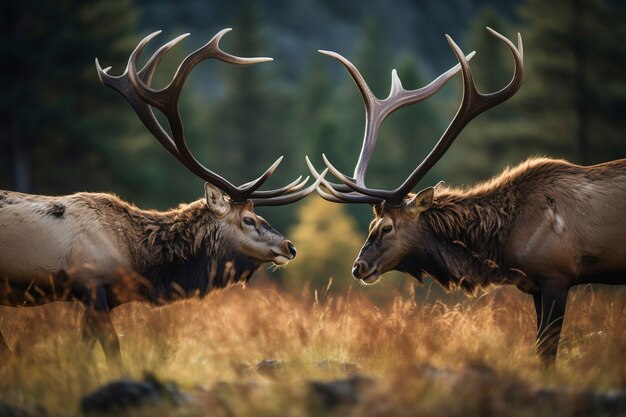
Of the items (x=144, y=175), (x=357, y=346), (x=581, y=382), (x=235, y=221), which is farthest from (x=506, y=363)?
(x=144, y=175)

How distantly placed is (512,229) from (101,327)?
3.56 meters

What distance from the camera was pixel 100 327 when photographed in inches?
236

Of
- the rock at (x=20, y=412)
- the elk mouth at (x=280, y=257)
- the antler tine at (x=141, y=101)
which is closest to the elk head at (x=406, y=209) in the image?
the elk mouth at (x=280, y=257)

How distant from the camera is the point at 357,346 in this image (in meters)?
6.37

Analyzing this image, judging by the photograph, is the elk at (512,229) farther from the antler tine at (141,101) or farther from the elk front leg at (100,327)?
the elk front leg at (100,327)

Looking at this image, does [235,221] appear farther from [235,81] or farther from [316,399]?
[235,81]

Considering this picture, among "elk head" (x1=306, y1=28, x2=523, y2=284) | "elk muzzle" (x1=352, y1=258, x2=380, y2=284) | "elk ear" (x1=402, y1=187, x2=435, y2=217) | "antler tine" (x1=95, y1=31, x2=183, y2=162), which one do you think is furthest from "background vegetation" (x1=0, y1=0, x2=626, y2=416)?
"antler tine" (x1=95, y1=31, x2=183, y2=162)

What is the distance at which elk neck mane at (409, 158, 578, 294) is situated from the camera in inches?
259

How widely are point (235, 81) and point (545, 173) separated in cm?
4088

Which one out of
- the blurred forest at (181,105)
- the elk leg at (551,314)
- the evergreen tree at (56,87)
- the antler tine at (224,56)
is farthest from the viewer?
the blurred forest at (181,105)

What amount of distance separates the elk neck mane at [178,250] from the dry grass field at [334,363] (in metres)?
0.24

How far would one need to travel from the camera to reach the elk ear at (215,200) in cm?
707

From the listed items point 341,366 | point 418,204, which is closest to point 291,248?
point 418,204

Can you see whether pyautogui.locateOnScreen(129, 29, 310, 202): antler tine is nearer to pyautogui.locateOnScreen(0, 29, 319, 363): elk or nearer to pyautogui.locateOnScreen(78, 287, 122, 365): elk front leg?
pyautogui.locateOnScreen(0, 29, 319, 363): elk
